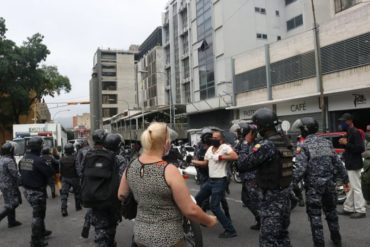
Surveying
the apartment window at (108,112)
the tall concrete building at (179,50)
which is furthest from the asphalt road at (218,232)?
the apartment window at (108,112)

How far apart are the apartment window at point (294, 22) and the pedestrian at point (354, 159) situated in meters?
34.9

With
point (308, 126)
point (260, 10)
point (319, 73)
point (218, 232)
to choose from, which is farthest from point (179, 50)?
point (308, 126)

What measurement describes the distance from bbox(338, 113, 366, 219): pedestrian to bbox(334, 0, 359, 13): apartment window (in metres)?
24.4

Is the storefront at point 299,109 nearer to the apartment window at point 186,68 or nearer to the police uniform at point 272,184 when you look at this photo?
the police uniform at point 272,184

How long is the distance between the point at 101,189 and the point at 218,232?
302 centimetres

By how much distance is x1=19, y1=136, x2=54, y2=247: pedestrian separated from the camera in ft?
21.0

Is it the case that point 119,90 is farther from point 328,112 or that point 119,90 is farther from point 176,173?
point 176,173

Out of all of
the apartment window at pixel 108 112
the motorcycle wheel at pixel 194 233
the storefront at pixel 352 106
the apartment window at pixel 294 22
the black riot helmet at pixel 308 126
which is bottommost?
the motorcycle wheel at pixel 194 233

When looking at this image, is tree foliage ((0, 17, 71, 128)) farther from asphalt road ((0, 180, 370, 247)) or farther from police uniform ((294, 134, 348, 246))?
police uniform ((294, 134, 348, 246))

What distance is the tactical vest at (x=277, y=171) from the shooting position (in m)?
4.24

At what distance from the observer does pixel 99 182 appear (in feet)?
15.3

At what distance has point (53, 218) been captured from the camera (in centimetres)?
935

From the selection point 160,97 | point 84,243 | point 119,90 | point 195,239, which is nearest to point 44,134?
point 84,243

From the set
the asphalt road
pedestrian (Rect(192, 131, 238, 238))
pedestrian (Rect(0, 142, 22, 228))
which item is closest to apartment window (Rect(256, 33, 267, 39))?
the asphalt road
